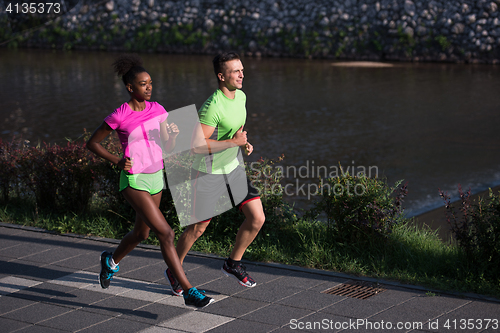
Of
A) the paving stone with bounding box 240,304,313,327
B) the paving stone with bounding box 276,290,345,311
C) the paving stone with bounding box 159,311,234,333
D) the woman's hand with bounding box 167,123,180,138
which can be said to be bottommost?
the paving stone with bounding box 276,290,345,311

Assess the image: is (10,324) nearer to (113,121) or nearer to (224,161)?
(113,121)

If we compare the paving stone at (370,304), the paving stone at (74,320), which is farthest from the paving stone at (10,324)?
the paving stone at (370,304)

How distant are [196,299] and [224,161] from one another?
1082 mm

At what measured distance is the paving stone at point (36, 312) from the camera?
14.4ft

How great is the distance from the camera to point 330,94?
16234mm

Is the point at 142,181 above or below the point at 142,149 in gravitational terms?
below

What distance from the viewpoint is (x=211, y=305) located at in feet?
15.1

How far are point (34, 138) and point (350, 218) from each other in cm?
830

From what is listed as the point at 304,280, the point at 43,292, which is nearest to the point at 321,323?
the point at 304,280

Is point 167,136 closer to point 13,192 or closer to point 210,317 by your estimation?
point 210,317

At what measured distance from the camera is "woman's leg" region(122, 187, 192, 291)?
4.35 meters

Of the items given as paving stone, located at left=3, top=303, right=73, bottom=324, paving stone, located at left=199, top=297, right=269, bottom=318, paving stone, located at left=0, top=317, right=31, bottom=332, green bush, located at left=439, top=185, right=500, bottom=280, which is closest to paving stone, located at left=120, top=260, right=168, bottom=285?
paving stone, located at left=199, top=297, right=269, bottom=318

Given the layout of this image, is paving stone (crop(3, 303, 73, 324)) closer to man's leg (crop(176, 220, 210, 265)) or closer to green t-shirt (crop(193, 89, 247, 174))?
man's leg (crop(176, 220, 210, 265))

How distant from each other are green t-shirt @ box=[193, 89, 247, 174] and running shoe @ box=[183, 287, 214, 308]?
0.94 meters
